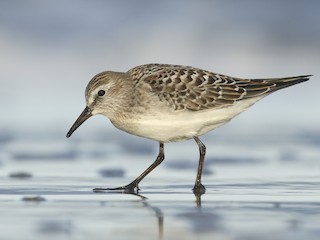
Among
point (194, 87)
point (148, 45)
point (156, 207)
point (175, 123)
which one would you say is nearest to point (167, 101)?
point (175, 123)

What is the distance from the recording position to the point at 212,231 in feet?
19.6

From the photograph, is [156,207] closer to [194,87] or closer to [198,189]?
[198,189]

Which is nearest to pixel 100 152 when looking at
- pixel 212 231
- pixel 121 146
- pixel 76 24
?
pixel 121 146

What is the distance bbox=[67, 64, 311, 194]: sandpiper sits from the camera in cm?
820

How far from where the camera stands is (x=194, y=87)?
8523 mm

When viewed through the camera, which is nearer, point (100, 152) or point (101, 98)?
point (101, 98)

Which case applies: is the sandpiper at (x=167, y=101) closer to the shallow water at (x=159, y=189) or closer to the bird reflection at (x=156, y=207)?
the bird reflection at (x=156, y=207)

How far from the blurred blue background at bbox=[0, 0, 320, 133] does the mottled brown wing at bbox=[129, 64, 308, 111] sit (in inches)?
131

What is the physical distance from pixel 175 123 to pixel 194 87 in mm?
451

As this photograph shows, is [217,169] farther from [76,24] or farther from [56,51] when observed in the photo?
[76,24]

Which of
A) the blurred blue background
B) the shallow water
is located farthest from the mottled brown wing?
the blurred blue background

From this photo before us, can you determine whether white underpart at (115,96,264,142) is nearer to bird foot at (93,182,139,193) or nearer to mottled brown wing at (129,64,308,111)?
mottled brown wing at (129,64,308,111)

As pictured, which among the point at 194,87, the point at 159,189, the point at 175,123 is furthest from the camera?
the point at 194,87

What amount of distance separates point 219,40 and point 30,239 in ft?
33.9
